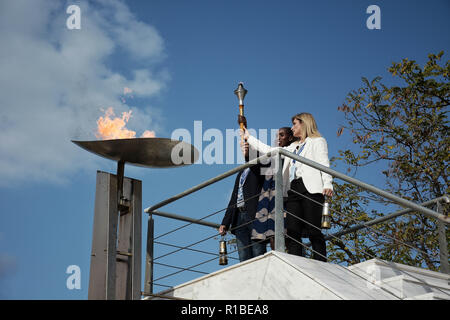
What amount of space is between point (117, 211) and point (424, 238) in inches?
263

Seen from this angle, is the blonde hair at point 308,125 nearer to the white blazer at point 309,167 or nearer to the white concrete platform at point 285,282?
the white blazer at point 309,167

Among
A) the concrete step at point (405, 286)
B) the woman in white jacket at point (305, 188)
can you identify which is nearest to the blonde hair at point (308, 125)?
the woman in white jacket at point (305, 188)

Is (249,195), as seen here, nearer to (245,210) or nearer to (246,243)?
(245,210)

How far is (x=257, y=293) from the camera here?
4738 millimetres

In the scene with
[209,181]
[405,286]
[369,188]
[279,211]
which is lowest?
[405,286]

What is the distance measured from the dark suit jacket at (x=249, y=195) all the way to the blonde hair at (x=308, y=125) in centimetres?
55

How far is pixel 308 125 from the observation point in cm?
580

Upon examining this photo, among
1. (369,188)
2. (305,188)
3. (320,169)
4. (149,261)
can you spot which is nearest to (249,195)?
(305,188)

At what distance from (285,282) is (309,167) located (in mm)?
1283

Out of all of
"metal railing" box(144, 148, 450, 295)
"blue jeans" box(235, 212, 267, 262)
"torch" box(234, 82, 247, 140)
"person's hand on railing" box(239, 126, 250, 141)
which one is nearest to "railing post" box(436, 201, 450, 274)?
"metal railing" box(144, 148, 450, 295)

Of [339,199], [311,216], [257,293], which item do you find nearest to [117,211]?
[257,293]

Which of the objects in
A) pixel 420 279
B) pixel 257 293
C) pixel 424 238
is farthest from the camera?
pixel 424 238

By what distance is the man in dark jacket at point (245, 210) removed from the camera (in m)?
5.73
